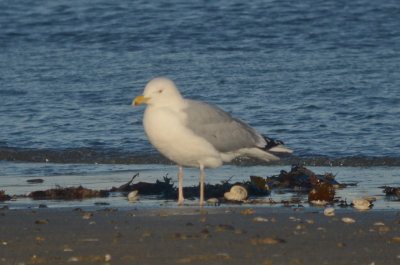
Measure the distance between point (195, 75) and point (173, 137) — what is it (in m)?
8.77

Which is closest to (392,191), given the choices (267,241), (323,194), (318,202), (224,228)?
(323,194)

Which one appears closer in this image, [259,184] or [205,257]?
[205,257]

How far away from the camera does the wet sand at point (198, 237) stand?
4152 millimetres

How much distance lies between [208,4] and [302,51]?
5.08 metres

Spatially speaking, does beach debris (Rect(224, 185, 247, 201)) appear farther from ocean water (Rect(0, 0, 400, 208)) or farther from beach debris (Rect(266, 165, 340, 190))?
ocean water (Rect(0, 0, 400, 208))

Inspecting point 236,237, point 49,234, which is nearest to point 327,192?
point 236,237

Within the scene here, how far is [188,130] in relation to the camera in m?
6.56

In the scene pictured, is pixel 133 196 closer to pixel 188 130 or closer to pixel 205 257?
pixel 188 130

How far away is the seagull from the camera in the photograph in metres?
6.48

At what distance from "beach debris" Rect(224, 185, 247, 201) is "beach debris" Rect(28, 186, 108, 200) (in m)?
1.16

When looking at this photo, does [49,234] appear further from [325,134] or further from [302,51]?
[302,51]

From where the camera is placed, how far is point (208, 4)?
2155 cm

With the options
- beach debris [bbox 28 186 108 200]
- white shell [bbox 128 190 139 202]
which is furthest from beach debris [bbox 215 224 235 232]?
beach debris [bbox 28 186 108 200]

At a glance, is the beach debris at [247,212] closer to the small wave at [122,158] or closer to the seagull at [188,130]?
the seagull at [188,130]
